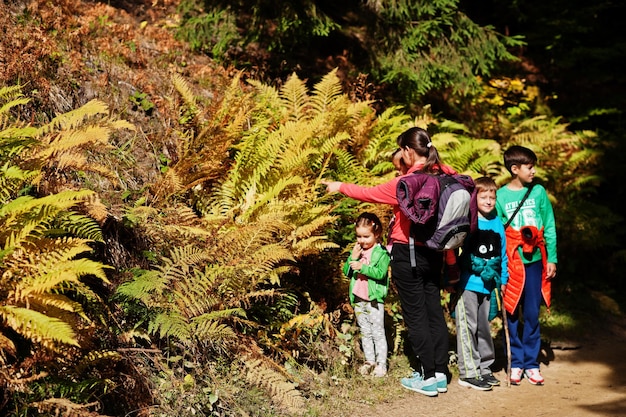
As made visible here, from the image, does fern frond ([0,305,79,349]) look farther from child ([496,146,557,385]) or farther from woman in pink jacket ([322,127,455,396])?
child ([496,146,557,385])

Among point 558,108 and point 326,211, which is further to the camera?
point 558,108

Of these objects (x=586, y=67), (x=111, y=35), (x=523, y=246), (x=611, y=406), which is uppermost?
(x=586, y=67)

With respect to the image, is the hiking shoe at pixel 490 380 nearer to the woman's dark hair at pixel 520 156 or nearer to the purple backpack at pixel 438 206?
the purple backpack at pixel 438 206

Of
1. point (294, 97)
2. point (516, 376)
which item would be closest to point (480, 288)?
point (516, 376)

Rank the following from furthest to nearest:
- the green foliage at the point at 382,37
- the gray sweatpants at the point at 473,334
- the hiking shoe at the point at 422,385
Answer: the green foliage at the point at 382,37 → the gray sweatpants at the point at 473,334 → the hiking shoe at the point at 422,385

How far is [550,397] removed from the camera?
221 inches

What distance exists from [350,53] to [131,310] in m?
5.70

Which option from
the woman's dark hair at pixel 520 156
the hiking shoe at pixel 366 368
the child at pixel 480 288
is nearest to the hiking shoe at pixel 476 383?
the child at pixel 480 288

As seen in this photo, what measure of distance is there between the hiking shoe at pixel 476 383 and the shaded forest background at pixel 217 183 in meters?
0.55

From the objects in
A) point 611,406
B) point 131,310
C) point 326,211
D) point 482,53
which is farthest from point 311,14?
point 611,406

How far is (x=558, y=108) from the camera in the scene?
1134 centimetres

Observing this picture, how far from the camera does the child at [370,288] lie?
548 centimetres

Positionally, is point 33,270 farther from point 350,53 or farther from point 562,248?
point 562,248

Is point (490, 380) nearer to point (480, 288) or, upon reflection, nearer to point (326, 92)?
point (480, 288)
